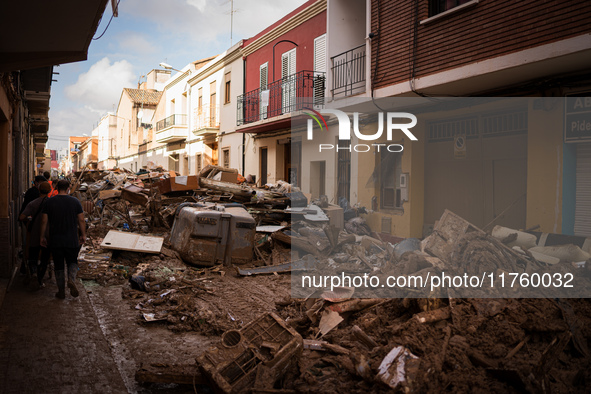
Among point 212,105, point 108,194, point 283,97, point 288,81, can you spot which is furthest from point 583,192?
point 212,105

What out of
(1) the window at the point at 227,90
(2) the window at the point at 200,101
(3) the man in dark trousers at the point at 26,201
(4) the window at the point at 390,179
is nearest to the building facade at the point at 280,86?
(1) the window at the point at 227,90

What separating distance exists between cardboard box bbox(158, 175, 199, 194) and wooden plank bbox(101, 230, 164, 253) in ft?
12.6

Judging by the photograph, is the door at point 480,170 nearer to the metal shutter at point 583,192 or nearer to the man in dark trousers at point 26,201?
the metal shutter at point 583,192

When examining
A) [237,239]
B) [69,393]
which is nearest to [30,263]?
[237,239]

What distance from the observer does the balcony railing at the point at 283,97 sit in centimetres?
1636

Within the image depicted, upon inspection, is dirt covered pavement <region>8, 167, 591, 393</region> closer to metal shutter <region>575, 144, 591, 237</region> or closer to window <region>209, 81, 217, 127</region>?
metal shutter <region>575, 144, 591, 237</region>

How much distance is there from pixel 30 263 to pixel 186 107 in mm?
24075

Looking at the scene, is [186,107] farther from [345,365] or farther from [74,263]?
[345,365]

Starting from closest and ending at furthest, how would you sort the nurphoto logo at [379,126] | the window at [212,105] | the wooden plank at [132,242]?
the wooden plank at [132,242], the nurphoto logo at [379,126], the window at [212,105]

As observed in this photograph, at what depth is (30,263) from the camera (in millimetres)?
7684

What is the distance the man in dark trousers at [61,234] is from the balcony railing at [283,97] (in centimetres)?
1036

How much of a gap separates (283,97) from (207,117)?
29.3 ft

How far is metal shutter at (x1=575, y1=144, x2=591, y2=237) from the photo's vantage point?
26.7 feet

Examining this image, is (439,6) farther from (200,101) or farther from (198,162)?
(198,162)
